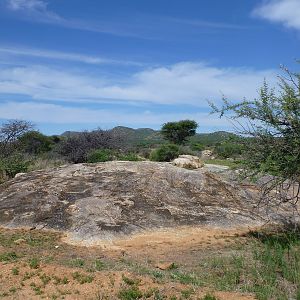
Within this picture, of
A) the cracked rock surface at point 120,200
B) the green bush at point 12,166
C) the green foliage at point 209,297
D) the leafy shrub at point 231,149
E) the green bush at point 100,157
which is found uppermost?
the leafy shrub at point 231,149

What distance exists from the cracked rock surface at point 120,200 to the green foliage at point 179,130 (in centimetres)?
3314

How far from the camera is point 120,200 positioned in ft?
39.6

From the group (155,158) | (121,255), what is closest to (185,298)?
(121,255)

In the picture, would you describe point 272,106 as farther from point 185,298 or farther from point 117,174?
point 117,174

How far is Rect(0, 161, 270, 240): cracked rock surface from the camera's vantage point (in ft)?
36.2

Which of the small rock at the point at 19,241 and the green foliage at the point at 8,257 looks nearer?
the green foliage at the point at 8,257

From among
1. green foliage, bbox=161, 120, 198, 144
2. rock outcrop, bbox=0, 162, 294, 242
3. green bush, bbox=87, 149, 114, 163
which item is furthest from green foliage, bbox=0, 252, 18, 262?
green foliage, bbox=161, 120, 198, 144

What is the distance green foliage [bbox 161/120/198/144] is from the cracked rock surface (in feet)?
109

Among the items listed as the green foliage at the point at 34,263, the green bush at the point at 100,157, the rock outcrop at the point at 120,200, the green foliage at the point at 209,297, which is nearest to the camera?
the green foliage at the point at 209,297

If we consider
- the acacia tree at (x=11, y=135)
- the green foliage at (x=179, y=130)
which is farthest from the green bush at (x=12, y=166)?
the green foliage at (x=179, y=130)

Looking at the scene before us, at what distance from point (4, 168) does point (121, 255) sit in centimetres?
1067

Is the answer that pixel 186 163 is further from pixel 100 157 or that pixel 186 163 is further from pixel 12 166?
pixel 12 166

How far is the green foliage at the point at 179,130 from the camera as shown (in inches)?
1880

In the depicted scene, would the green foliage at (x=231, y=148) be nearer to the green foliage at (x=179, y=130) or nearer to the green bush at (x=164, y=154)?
the green bush at (x=164, y=154)
